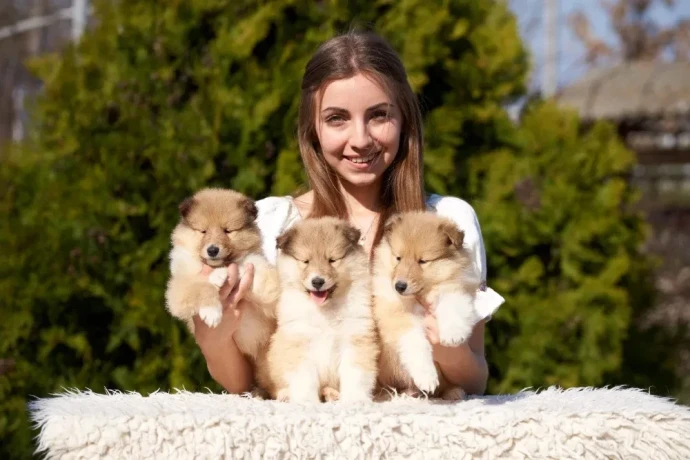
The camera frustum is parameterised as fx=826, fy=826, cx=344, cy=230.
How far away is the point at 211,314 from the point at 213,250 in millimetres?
231

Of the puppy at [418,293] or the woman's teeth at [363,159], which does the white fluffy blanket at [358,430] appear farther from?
the woman's teeth at [363,159]

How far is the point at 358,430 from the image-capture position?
2326 millimetres

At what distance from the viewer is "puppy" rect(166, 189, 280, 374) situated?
2723 millimetres

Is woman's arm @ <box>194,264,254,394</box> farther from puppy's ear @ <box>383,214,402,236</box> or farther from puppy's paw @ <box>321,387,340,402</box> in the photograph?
puppy's ear @ <box>383,214,402,236</box>

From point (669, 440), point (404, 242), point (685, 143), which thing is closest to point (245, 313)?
point (404, 242)

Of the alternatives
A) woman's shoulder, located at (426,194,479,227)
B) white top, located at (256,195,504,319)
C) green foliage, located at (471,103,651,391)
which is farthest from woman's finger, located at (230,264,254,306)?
green foliage, located at (471,103,651,391)

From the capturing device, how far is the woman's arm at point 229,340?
8.84 ft

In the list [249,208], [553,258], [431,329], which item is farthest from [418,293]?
[553,258]

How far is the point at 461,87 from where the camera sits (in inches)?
206

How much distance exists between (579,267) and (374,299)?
9.13ft

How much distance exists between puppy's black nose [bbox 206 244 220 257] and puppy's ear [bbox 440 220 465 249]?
75 centimetres

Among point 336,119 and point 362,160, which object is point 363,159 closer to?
point 362,160

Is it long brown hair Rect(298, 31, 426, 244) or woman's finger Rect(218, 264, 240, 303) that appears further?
long brown hair Rect(298, 31, 426, 244)

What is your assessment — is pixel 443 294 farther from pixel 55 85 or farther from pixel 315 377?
pixel 55 85
